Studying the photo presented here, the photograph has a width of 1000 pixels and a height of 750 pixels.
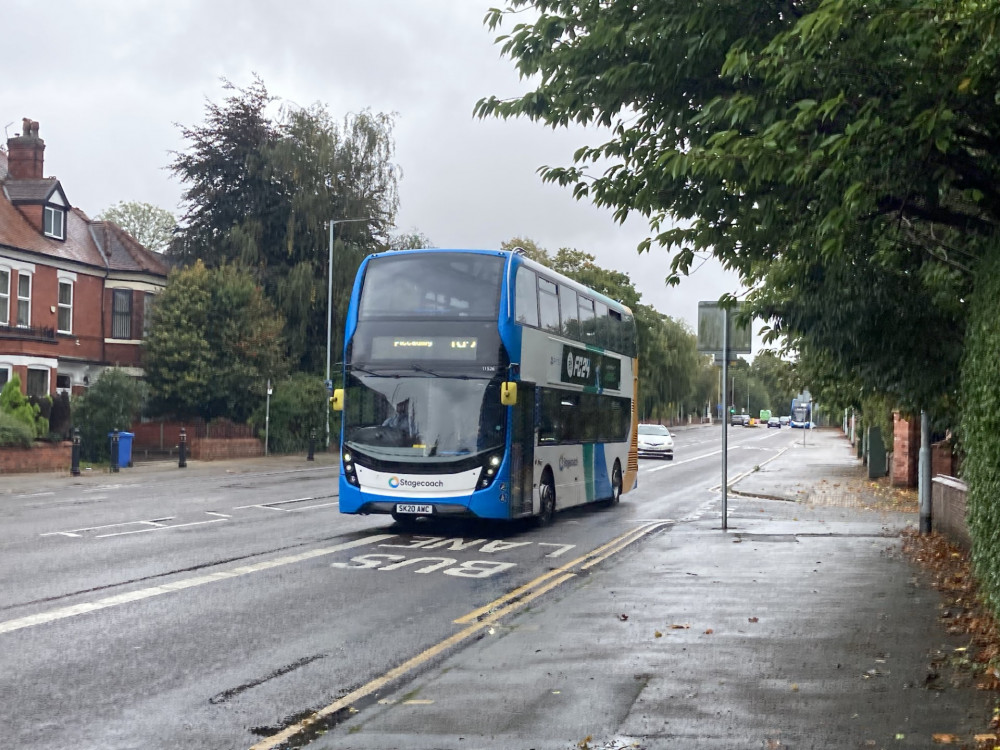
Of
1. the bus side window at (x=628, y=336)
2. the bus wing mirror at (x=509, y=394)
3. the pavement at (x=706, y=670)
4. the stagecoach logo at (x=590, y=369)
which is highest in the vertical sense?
the bus side window at (x=628, y=336)

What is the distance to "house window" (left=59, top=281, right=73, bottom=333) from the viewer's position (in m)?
42.0

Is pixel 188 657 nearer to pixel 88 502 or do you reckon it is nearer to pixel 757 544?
pixel 757 544

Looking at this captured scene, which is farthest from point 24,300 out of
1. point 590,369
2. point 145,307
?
point 590,369

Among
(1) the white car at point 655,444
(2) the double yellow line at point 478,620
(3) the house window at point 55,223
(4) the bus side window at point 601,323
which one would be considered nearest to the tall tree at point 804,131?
(2) the double yellow line at point 478,620

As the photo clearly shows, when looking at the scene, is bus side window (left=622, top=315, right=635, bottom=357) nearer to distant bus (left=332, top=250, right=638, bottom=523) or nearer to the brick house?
distant bus (left=332, top=250, right=638, bottom=523)

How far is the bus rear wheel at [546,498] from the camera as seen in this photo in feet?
57.9

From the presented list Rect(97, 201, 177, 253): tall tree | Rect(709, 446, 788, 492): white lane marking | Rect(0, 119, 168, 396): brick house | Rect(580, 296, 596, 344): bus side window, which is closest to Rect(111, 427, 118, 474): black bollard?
Rect(0, 119, 168, 396): brick house

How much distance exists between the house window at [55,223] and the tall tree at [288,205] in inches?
257

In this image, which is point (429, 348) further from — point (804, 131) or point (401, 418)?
point (804, 131)

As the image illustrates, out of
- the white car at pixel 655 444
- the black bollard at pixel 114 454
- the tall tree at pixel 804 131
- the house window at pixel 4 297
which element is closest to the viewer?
the tall tree at pixel 804 131

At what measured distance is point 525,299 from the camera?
16.5 meters

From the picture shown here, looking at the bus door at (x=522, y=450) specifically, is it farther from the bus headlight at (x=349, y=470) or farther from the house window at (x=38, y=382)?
the house window at (x=38, y=382)

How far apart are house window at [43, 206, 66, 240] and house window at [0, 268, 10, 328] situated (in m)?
3.95

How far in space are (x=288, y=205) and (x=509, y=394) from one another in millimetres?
34812
